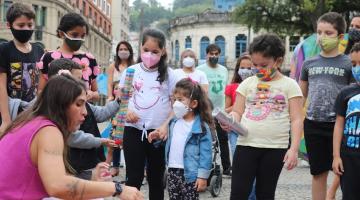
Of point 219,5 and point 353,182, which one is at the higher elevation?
point 219,5

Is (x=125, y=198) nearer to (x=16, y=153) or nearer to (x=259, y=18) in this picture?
(x=16, y=153)

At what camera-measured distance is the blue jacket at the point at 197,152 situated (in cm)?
521

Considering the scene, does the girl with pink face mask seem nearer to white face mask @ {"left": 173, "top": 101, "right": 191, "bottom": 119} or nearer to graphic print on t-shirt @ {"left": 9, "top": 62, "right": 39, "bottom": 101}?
white face mask @ {"left": 173, "top": 101, "right": 191, "bottom": 119}

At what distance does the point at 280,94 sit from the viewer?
482 centimetres

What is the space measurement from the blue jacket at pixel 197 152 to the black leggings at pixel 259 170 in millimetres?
434

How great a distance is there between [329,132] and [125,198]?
2932 mm

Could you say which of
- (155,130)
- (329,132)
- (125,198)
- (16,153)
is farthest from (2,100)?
(329,132)

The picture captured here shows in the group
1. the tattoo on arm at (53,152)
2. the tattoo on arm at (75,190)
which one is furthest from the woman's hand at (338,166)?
the tattoo on arm at (53,152)

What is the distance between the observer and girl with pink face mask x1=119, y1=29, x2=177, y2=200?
5.27m

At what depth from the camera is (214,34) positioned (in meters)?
61.3

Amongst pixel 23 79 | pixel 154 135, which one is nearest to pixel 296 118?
pixel 154 135

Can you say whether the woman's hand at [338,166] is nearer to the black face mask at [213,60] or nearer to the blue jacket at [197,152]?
the blue jacket at [197,152]

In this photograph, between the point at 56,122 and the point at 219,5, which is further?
the point at 219,5

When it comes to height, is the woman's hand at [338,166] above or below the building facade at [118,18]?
below
